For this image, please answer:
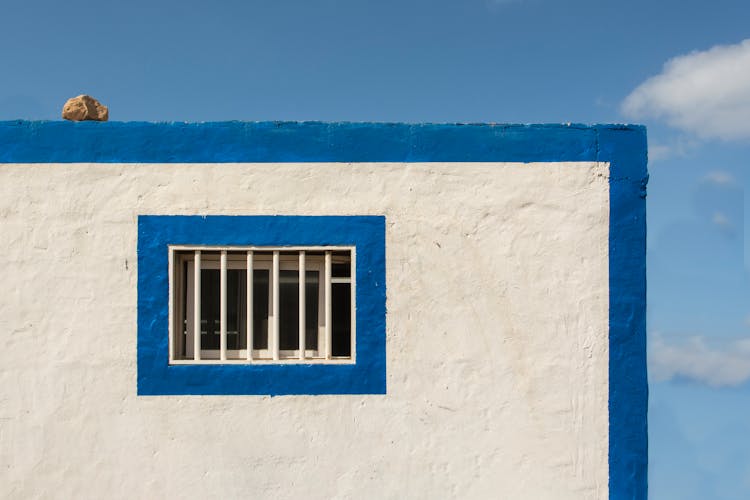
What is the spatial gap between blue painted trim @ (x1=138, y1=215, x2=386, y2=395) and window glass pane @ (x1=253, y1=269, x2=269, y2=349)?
24 centimetres

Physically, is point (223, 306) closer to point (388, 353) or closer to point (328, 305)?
point (328, 305)

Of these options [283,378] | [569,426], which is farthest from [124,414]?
[569,426]

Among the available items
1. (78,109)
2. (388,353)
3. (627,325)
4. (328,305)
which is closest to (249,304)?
(328,305)

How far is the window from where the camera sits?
3584 mm

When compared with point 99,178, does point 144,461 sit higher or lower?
lower

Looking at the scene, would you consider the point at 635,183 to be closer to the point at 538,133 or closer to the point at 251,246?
the point at 538,133

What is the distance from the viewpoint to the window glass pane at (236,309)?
3.65 meters

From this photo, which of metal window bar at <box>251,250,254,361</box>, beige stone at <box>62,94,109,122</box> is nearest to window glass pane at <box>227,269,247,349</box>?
metal window bar at <box>251,250,254,361</box>

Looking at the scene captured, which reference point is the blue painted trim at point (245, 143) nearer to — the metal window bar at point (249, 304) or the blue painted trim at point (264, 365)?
the blue painted trim at point (264, 365)

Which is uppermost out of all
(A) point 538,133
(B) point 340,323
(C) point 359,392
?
(A) point 538,133

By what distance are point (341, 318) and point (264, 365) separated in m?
0.61

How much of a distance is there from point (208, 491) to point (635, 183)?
3.56m

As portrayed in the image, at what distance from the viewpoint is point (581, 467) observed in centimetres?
355

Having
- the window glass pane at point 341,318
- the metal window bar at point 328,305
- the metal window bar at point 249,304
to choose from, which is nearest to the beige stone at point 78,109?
the metal window bar at point 249,304
